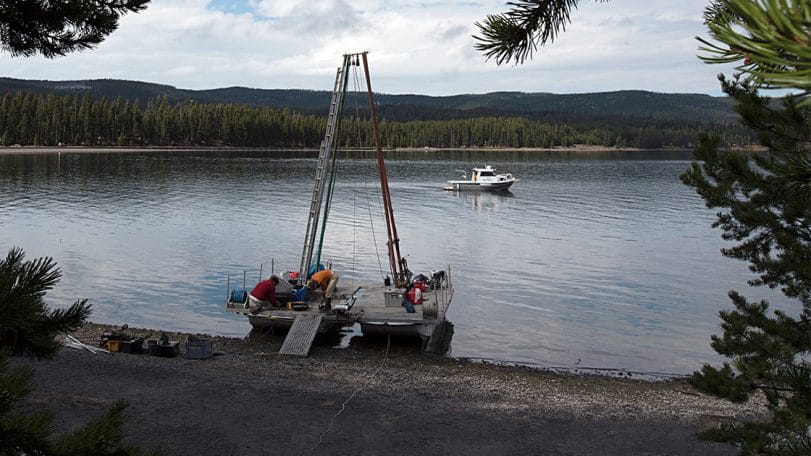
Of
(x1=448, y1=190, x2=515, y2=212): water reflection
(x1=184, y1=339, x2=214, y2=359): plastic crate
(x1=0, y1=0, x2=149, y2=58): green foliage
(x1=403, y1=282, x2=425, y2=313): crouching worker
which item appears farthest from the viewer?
(x1=448, y1=190, x2=515, y2=212): water reflection

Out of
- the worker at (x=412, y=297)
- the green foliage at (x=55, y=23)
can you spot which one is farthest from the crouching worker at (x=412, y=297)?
the green foliage at (x=55, y=23)

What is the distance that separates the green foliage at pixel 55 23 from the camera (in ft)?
22.2

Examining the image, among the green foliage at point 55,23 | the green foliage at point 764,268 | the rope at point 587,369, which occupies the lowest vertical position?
the rope at point 587,369

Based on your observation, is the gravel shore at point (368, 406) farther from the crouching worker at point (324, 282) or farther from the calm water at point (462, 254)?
the calm water at point (462, 254)

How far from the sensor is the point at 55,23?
687cm

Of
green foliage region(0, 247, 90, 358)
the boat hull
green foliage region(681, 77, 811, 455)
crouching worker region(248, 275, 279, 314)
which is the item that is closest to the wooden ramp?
crouching worker region(248, 275, 279, 314)

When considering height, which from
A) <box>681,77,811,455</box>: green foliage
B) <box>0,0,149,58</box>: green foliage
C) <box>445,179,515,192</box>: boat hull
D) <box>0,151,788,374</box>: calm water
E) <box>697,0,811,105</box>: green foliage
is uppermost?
<box>0,0,149,58</box>: green foliage

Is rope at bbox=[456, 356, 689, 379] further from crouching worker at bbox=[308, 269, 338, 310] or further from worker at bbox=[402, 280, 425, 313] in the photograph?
crouching worker at bbox=[308, 269, 338, 310]

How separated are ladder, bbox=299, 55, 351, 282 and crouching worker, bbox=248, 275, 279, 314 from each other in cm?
237

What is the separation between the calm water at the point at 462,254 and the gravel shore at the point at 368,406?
413 cm

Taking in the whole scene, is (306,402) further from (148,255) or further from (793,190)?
(148,255)

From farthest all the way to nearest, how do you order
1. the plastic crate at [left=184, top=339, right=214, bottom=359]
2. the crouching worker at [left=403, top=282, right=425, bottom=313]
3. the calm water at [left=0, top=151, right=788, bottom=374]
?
the calm water at [left=0, top=151, right=788, bottom=374] < the crouching worker at [left=403, top=282, right=425, bottom=313] < the plastic crate at [left=184, top=339, right=214, bottom=359]

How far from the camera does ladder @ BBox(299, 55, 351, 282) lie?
2642 cm

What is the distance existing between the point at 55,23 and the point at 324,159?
779 inches
